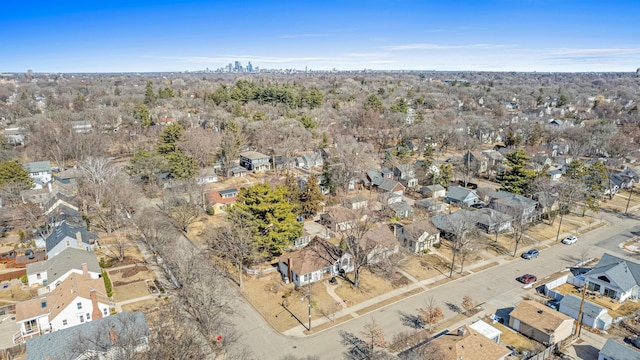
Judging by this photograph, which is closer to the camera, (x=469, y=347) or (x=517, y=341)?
(x=469, y=347)

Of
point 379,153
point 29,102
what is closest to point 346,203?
point 379,153

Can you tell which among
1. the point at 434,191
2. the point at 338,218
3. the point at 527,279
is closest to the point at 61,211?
the point at 338,218

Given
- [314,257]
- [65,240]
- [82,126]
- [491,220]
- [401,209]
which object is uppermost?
[82,126]

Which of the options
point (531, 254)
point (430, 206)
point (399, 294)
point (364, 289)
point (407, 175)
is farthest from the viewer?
point (407, 175)

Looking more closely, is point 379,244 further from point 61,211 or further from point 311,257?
point 61,211

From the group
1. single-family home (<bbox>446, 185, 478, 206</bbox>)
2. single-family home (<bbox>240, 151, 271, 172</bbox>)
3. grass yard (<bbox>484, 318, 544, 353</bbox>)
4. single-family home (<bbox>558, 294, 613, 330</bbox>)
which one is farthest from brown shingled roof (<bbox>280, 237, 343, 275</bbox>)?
single-family home (<bbox>240, 151, 271, 172</bbox>)

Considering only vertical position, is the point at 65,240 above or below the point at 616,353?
above
